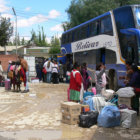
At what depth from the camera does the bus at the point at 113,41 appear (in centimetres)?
1145

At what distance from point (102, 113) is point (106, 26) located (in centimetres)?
824

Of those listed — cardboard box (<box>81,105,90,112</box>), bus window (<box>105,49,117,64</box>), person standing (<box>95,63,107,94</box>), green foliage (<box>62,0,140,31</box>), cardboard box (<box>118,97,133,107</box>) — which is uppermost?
green foliage (<box>62,0,140,31</box>)

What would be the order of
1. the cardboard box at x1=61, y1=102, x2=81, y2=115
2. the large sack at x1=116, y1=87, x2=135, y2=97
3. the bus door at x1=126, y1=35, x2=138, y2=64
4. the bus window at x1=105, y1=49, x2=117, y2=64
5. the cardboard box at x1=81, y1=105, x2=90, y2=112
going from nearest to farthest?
the cardboard box at x1=61, y1=102, x2=81, y2=115, the cardboard box at x1=81, y1=105, x2=90, y2=112, the large sack at x1=116, y1=87, x2=135, y2=97, the bus door at x1=126, y1=35, x2=138, y2=64, the bus window at x1=105, y1=49, x2=117, y2=64

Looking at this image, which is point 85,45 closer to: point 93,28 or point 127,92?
point 93,28

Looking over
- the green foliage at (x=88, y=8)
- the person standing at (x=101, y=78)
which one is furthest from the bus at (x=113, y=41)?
the green foliage at (x=88, y=8)

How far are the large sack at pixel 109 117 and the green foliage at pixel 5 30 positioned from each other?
35.7 meters

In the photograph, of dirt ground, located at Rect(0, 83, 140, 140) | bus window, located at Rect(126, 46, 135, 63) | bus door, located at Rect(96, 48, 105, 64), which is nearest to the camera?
dirt ground, located at Rect(0, 83, 140, 140)

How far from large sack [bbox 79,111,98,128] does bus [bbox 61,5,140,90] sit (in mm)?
4998

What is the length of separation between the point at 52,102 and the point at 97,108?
332 cm

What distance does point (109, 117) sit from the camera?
646cm

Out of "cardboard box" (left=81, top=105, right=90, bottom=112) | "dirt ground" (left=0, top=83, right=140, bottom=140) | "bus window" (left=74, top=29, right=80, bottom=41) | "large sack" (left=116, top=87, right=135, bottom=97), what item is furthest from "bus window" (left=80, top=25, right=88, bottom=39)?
"cardboard box" (left=81, top=105, right=90, bottom=112)

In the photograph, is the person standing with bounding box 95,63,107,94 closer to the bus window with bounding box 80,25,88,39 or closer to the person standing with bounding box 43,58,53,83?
the bus window with bounding box 80,25,88,39

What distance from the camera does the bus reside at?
11.4 meters

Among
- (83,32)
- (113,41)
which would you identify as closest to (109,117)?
(113,41)
